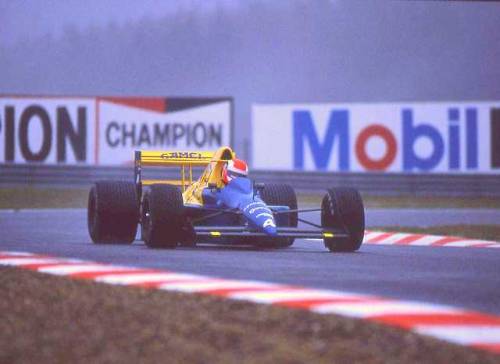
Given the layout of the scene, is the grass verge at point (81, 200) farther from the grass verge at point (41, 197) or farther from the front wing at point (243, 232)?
the front wing at point (243, 232)

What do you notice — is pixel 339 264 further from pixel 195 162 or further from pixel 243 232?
pixel 195 162

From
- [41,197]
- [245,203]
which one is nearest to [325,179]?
[41,197]

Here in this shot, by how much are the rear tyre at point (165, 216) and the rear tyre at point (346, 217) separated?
146cm

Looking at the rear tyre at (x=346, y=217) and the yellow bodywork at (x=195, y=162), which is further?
the yellow bodywork at (x=195, y=162)

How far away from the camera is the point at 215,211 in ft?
44.5

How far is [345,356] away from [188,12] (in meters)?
27.2

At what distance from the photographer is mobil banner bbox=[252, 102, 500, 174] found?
1215 inches

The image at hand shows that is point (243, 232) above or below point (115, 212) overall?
below

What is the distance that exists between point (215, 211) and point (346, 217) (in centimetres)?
152

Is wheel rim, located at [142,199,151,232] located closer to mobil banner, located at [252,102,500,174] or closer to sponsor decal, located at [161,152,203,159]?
sponsor decal, located at [161,152,203,159]

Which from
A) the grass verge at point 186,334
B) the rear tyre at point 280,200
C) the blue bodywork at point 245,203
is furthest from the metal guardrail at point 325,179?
the grass verge at point 186,334

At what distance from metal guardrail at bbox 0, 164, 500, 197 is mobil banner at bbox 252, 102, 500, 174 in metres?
0.20

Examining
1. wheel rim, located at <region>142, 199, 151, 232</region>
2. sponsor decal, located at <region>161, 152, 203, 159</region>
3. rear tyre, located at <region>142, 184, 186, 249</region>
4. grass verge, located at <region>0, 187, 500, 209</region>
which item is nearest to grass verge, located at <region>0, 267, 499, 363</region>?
rear tyre, located at <region>142, 184, 186, 249</region>

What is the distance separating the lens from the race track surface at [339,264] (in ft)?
27.8
